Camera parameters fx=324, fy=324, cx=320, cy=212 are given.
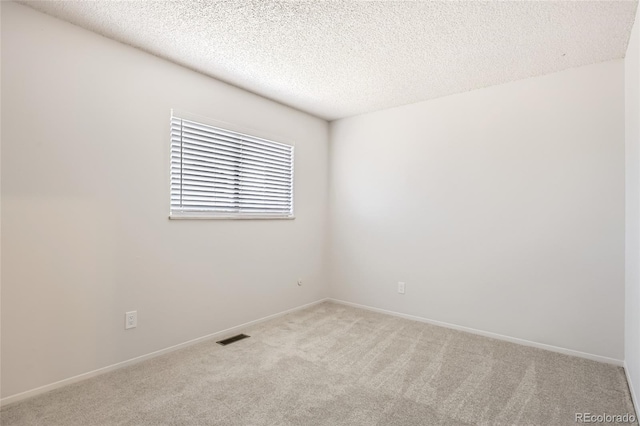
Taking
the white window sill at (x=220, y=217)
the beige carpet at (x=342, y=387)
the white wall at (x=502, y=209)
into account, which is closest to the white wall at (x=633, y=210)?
the white wall at (x=502, y=209)

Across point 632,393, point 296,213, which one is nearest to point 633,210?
point 632,393

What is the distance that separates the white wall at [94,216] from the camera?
198cm

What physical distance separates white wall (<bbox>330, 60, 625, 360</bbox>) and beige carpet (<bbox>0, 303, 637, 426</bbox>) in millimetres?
400

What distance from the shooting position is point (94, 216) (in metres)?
2.28

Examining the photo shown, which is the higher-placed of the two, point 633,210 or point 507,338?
point 633,210

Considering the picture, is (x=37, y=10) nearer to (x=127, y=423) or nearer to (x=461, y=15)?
(x=127, y=423)

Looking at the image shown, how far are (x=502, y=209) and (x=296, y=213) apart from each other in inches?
86.2

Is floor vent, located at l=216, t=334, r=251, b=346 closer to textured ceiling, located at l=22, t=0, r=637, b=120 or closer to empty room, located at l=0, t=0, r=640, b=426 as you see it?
empty room, located at l=0, t=0, r=640, b=426

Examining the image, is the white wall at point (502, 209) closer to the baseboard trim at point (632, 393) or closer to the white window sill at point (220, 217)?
the baseboard trim at point (632, 393)

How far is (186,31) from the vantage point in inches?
89.0

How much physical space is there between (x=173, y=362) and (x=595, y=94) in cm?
397

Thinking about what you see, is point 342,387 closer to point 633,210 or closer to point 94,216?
point 94,216

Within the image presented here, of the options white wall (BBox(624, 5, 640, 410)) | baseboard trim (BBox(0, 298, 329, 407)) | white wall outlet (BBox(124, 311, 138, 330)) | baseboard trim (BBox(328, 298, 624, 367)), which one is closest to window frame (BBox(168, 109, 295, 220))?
white wall outlet (BBox(124, 311, 138, 330))

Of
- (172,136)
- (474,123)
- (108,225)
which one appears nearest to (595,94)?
(474,123)
